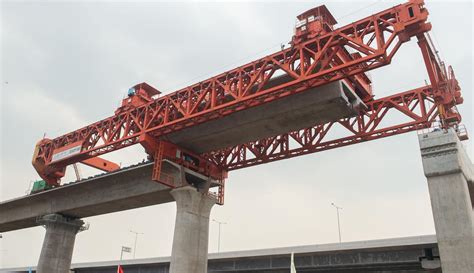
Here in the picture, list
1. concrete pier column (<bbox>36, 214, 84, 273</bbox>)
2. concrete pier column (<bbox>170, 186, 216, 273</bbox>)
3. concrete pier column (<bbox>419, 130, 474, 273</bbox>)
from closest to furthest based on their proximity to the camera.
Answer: concrete pier column (<bbox>419, 130, 474, 273</bbox>), concrete pier column (<bbox>170, 186, 216, 273</bbox>), concrete pier column (<bbox>36, 214, 84, 273</bbox>)

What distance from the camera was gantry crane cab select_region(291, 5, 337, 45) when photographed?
23109 millimetres

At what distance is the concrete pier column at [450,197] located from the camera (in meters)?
18.3

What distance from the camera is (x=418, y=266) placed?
35.9m

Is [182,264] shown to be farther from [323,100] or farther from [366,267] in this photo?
[366,267]

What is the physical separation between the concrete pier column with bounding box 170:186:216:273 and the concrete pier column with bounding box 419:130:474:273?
49.9 ft

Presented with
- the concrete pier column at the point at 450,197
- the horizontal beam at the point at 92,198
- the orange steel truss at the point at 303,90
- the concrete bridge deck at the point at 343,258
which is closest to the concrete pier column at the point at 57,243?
the horizontal beam at the point at 92,198

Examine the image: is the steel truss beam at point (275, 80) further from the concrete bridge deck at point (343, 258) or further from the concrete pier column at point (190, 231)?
the concrete bridge deck at point (343, 258)

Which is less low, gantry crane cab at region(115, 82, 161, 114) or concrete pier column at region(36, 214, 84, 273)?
gantry crane cab at region(115, 82, 161, 114)

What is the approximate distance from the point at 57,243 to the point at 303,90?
30.4 metres

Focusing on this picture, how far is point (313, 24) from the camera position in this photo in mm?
23438

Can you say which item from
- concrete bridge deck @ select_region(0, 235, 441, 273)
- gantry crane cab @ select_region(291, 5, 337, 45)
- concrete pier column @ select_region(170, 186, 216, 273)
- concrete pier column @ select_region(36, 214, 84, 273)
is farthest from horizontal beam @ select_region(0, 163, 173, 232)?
gantry crane cab @ select_region(291, 5, 337, 45)

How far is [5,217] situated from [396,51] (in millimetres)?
42836

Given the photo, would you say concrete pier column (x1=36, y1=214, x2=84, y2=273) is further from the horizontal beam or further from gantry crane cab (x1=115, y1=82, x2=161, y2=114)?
gantry crane cab (x1=115, y1=82, x2=161, y2=114)

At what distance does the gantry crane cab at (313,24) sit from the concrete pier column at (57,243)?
29696 millimetres
